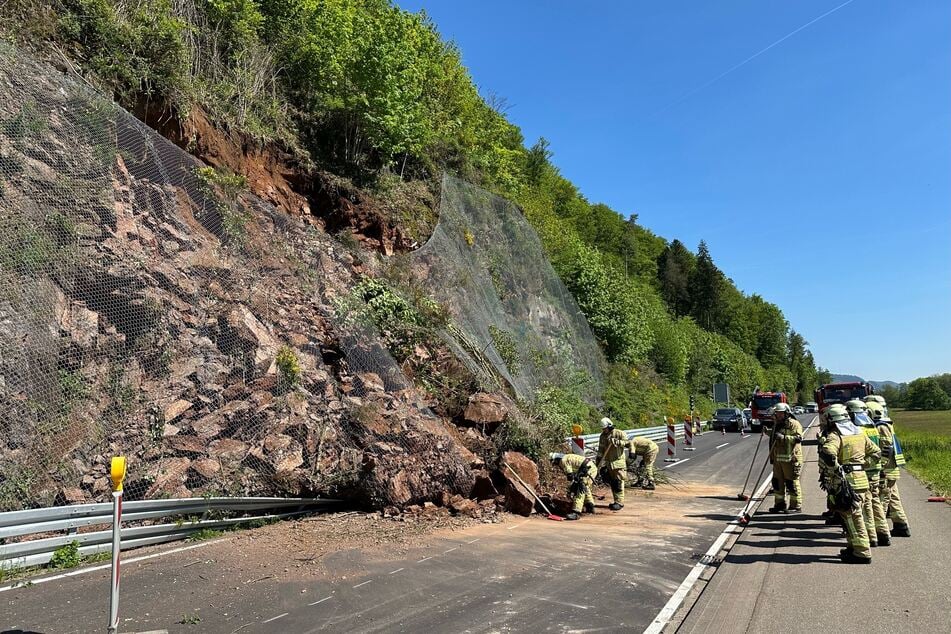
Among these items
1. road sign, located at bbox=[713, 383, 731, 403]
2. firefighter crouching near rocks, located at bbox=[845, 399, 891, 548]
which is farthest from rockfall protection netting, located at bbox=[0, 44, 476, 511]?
road sign, located at bbox=[713, 383, 731, 403]

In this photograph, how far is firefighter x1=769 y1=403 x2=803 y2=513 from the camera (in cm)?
912

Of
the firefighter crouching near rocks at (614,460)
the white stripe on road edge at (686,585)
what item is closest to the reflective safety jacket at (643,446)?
the firefighter crouching near rocks at (614,460)

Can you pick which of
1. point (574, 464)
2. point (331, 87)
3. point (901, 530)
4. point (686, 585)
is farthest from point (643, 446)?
point (331, 87)

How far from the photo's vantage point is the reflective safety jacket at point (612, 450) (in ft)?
33.7

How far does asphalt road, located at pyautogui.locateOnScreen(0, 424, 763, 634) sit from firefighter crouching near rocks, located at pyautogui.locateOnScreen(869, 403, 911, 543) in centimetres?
219

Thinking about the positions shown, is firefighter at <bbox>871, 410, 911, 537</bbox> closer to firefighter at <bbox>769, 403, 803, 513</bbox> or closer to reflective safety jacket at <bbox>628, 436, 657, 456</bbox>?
firefighter at <bbox>769, 403, 803, 513</bbox>

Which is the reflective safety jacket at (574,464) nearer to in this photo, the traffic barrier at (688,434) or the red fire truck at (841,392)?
the traffic barrier at (688,434)

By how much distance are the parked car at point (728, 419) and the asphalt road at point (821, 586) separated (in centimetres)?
2558

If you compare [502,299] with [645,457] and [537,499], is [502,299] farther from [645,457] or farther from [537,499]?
[537,499]

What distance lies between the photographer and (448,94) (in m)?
24.7

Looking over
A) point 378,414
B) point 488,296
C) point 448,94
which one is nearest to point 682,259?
point 448,94

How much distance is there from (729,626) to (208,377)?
7.29 m

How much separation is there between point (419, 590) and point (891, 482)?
6562 mm

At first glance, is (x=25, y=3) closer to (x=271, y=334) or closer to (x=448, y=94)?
(x=271, y=334)
